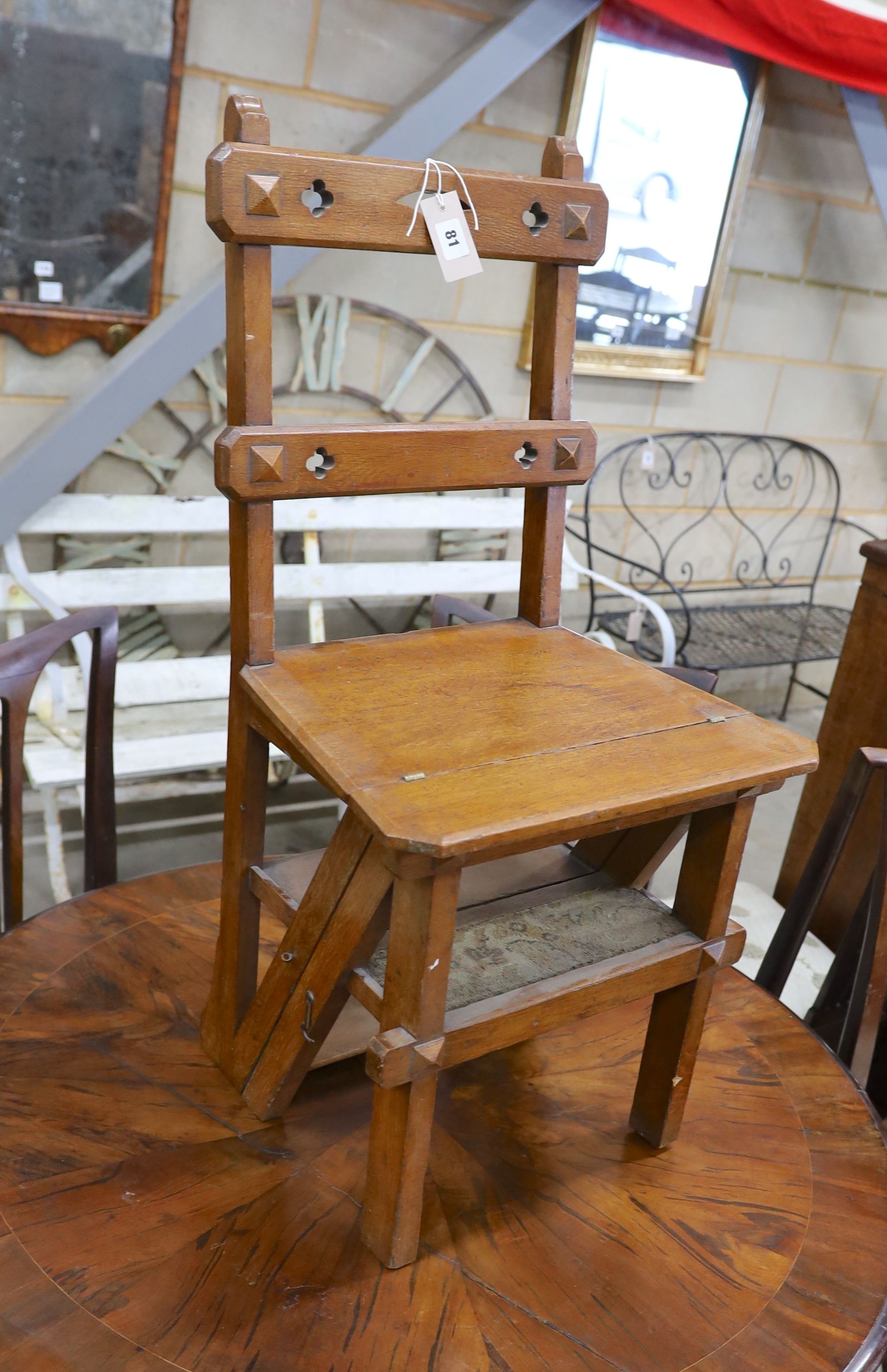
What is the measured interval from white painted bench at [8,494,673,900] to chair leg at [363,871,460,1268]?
140 centimetres

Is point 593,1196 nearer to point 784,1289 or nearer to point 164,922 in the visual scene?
point 784,1289

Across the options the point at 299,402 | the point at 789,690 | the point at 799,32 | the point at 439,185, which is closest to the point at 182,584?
the point at 299,402

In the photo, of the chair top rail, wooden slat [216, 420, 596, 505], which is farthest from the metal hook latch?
the chair top rail

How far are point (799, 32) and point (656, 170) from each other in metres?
0.51

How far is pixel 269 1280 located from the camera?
98 centimetres

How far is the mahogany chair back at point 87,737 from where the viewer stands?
1.45 meters

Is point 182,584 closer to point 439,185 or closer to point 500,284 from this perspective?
point 500,284

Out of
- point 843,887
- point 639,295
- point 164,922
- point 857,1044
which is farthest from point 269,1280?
point 639,295

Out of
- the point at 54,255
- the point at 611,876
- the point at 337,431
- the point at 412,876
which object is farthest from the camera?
the point at 54,255

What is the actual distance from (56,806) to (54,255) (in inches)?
50.5

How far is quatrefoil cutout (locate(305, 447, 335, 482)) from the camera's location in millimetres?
1145

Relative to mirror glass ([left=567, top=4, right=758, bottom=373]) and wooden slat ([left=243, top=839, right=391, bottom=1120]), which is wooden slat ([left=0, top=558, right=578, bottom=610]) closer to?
mirror glass ([left=567, top=4, right=758, bottom=373])

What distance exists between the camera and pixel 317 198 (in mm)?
1090

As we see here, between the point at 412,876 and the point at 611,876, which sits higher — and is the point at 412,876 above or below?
above
